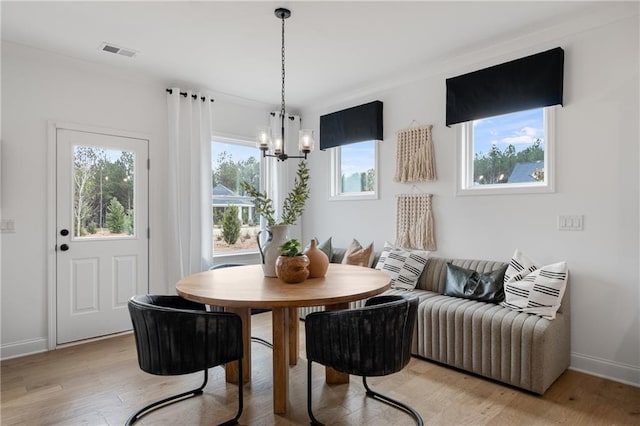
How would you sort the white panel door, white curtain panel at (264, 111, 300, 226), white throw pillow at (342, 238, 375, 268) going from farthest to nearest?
white curtain panel at (264, 111, 300, 226) → white throw pillow at (342, 238, 375, 268) → the white panel door

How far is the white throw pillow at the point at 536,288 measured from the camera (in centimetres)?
261

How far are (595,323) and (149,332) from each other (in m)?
→ 3.07

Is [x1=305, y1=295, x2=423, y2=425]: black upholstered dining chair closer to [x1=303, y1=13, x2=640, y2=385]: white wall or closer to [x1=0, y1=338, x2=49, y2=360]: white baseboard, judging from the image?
[x1=303, y1=13, x2=640, y2=385]: white wall

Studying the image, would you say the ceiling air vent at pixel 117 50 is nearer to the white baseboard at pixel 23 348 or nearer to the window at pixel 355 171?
the window at pixel 355 171

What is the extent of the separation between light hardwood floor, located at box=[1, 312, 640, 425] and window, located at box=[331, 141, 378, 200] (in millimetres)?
2143

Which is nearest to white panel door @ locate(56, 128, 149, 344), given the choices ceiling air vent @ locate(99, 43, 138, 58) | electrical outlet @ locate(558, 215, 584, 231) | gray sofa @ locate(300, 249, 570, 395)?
ceiling air vent @ locate(99, 43, 138, 58)

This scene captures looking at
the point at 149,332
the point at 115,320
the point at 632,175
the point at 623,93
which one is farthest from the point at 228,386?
the point at 623,93

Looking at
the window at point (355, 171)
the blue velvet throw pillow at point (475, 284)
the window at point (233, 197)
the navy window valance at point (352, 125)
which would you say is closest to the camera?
the blue velvet throw pillow at point (475, 284)

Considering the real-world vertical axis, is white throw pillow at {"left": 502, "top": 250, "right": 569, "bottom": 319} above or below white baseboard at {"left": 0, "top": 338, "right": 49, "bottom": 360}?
above

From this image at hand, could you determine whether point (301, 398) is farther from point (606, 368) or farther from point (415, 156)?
point (415, 156)

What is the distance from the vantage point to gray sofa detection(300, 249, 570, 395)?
96.4 inches

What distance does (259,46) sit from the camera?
128 inches

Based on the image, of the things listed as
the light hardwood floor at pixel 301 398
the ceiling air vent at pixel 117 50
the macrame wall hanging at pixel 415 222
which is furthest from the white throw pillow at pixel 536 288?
the ceiling air vent at pixel 117 50

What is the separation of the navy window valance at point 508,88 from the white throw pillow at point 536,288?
50.9 inches
